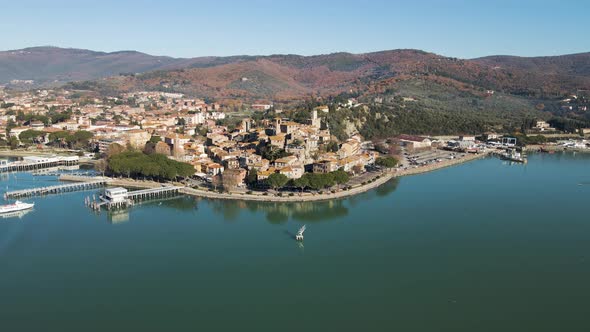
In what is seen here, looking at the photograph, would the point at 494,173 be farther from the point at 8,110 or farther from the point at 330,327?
the point at 8,110

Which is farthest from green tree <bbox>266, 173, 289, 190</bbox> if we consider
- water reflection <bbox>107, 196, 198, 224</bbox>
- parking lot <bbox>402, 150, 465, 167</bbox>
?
parking lot <bbox>402, 150, 465, 167</bbox>

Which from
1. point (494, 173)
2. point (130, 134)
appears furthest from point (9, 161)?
point (494, 173)

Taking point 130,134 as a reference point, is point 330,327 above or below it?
below

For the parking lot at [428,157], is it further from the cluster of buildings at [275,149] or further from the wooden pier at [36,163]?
the wooden pier at [36,163]

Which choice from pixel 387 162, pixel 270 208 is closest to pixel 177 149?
pixel 270 208

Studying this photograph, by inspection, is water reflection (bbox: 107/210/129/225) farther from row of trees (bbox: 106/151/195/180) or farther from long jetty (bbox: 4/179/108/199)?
long jetty (bbox: 4/179/108/199)
